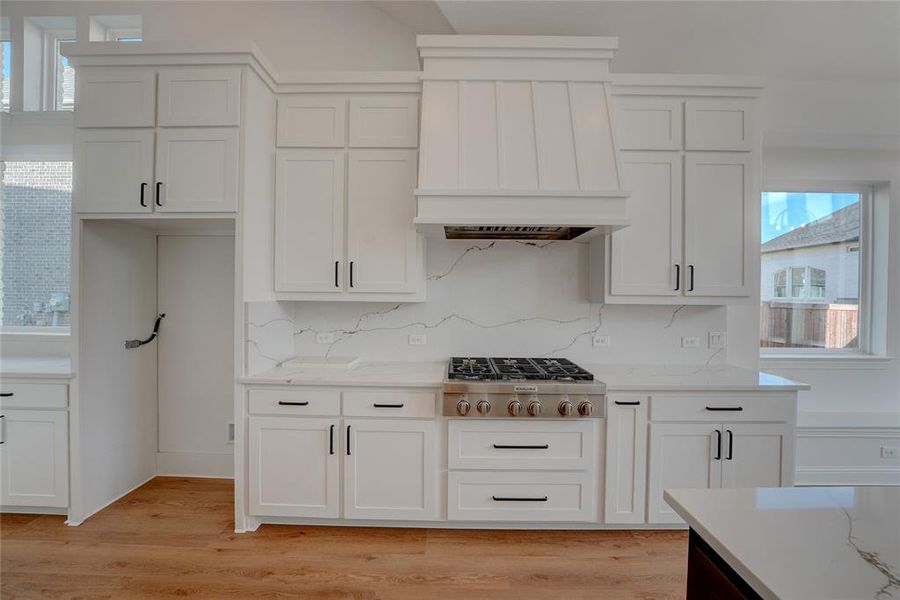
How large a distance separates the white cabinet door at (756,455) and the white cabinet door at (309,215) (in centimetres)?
254

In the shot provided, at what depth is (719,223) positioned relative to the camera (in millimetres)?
2779

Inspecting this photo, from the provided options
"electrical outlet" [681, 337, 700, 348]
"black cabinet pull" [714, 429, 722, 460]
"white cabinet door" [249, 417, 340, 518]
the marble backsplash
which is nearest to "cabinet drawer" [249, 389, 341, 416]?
"white cabinet door" [249, 417, 340, 518]

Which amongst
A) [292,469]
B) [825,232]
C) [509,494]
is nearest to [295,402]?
[292,469]

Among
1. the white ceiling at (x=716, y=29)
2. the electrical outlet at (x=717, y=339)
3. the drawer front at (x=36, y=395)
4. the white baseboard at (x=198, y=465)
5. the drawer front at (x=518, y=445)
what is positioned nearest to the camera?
the drawer front at (x=518, y=445)

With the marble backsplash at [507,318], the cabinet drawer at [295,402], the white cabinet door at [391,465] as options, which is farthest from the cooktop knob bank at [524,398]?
the marble backsplash at [507,318]

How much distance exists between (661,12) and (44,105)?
4440mm

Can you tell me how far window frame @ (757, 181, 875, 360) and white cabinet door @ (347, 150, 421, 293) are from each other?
286 centimetres

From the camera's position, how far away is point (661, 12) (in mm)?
2730

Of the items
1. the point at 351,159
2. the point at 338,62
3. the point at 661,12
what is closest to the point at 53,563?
the point at 351,159

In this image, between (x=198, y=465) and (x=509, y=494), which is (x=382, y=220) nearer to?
(x=509, y=494)

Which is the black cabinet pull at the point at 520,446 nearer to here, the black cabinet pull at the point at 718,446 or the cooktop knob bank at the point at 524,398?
the cooktop knob bank at the point at 524,398

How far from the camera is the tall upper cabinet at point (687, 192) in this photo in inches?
108

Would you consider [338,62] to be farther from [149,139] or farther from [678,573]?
[678,573]

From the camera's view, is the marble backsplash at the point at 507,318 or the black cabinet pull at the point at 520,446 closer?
the black cabinet pull at the point at 520,446
